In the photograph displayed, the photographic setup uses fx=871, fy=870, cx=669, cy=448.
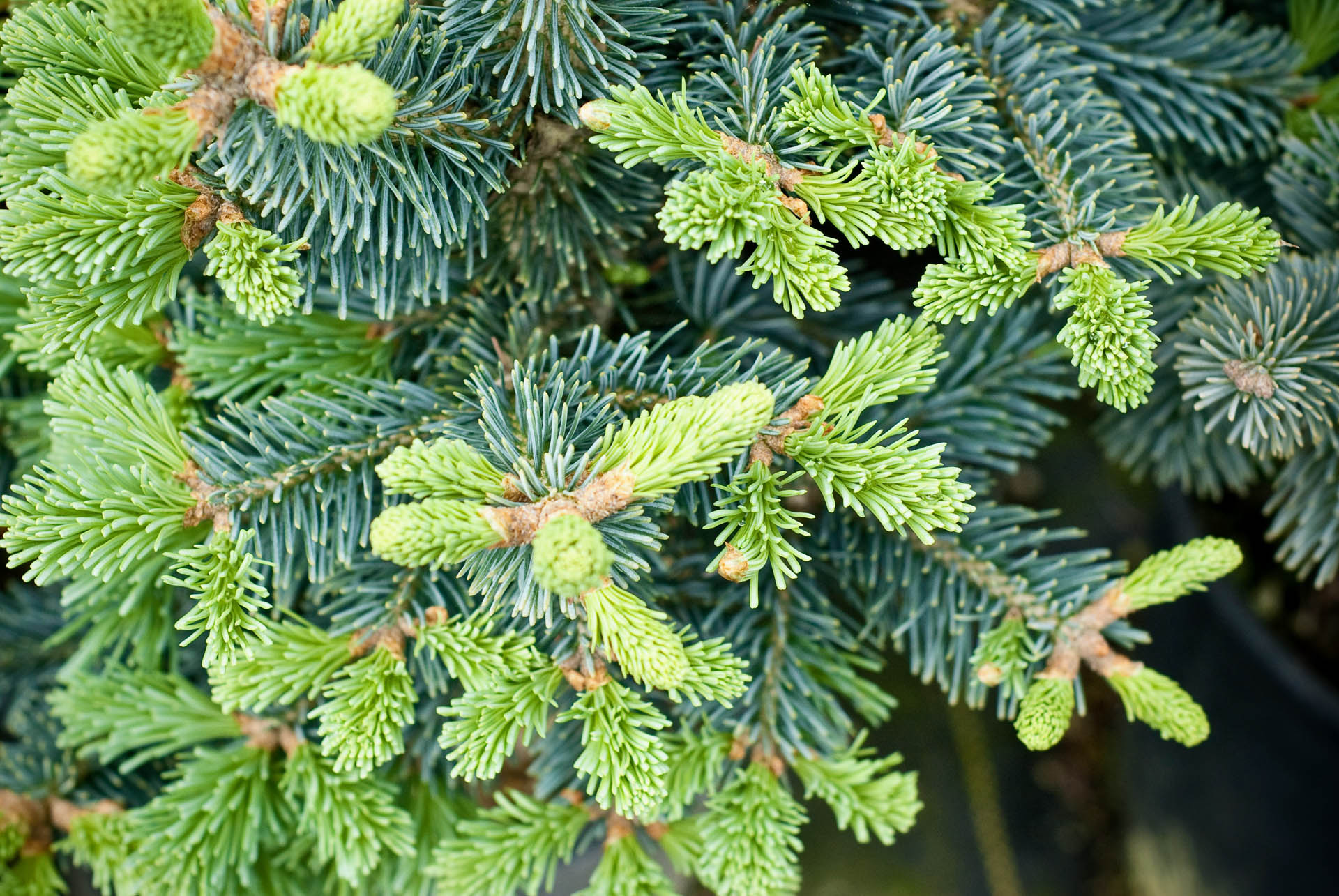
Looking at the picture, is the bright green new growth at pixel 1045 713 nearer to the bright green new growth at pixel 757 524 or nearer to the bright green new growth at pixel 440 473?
the bright green new growth at pixel 757 524

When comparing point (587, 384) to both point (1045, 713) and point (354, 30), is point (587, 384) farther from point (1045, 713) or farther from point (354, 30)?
point (1045, 713)

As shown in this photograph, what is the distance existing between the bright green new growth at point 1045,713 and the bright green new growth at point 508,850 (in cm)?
25

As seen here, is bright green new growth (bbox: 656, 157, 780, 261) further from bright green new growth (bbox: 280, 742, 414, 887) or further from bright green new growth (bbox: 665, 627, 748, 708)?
bright green new growth (bbox: 280, 742, 414, 887)

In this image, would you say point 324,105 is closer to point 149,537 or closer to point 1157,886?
point 149,537

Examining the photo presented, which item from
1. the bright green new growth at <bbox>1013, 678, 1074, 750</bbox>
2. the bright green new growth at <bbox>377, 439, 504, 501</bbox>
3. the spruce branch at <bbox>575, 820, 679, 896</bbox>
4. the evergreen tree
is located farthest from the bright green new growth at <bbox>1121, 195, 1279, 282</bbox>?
the spruce branch at <bbox>575, 820, 679, 896</bbox>

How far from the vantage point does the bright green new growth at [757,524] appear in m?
0.38

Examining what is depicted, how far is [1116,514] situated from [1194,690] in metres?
0.30

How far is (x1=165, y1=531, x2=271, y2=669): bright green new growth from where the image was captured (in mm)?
376

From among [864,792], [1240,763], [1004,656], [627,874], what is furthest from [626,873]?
[1240,763]

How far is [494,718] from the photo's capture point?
0.39m

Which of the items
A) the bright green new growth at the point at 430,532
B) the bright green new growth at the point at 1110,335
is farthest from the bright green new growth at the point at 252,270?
the bright green new growth at the point at 1110,335

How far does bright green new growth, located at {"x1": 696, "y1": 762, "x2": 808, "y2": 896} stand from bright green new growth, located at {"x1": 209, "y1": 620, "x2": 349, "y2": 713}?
0.22 metres

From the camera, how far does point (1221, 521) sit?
0.88 m

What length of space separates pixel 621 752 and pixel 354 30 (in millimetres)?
319
